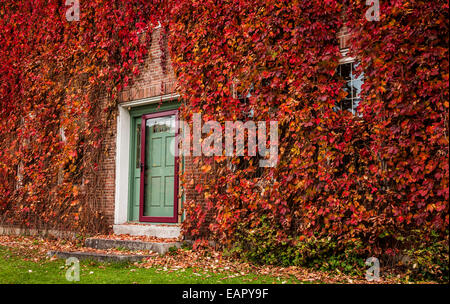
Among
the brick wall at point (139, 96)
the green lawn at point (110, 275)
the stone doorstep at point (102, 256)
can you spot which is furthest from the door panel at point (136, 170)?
the green lawn at point (110, 275)

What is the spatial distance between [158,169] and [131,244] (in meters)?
1.71

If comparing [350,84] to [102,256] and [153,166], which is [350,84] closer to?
[153,166]

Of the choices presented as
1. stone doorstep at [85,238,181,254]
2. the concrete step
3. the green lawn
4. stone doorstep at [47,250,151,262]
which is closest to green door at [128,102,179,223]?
the concrete step

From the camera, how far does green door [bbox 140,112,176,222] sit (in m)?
8.27

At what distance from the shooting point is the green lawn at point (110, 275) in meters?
5.22

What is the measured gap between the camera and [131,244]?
7355mm

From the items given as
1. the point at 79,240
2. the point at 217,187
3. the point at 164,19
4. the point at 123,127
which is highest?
the point at 164,19

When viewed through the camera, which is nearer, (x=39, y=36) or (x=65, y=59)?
(x=65, y=59)

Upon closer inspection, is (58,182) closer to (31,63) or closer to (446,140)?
(31,63)

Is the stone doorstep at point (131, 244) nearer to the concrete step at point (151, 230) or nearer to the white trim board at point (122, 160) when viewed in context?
the concrete step at point (151, 230)

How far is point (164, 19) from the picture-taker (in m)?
8.17

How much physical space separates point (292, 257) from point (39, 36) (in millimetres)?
8211

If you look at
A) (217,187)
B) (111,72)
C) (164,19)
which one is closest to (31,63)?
(111,72)

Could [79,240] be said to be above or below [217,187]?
below
